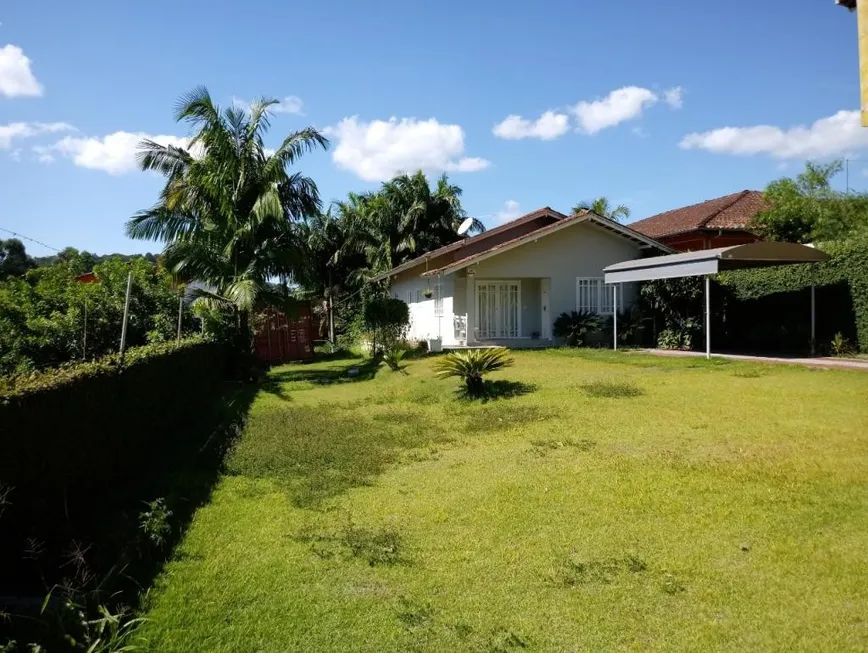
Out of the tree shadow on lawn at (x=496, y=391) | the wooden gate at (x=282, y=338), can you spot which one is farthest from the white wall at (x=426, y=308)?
the tree shadow on lawn at (x=496, y=391)

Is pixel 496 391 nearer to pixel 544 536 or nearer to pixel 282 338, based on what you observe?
pixel 544 536

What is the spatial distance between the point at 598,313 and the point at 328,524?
1808 centimetres

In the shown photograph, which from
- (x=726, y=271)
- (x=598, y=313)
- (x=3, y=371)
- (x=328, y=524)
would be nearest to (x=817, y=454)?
(x=328, y=524)

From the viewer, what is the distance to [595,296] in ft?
75.8

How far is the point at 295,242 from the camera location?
19.5m

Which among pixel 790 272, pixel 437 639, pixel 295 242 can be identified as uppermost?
pixel 295 242

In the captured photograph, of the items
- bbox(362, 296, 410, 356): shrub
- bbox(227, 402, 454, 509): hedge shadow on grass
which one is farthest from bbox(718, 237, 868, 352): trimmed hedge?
bbox(362, 296, 410, 356): shrub

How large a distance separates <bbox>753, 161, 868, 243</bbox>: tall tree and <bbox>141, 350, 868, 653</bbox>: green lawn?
784 inches

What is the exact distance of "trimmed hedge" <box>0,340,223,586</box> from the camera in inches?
199

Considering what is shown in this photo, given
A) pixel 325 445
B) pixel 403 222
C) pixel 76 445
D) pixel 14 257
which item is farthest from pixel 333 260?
pixel 76 445

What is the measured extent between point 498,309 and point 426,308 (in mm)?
3366

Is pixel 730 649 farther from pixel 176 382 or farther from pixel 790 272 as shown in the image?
pixel 790 272

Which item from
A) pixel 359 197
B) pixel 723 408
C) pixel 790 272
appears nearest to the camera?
pixel 723 408

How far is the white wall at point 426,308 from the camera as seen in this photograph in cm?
2225
